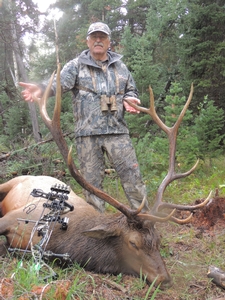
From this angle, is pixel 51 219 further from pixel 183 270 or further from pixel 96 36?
pixel 96 36

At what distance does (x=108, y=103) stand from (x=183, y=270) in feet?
7.26

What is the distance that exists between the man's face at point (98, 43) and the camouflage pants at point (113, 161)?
1.10m

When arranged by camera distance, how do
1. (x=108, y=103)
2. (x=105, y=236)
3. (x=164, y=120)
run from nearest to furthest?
(x=105, y=236) < (x=108, y=103) < (x=164, y=120)

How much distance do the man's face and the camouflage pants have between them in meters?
1.10

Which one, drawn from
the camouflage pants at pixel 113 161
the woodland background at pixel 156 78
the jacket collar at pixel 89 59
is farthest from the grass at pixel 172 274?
the jacket collar at pixel 89 59

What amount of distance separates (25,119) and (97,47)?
41.5 ft

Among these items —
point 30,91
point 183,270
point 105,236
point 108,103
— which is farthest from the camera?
point 108,103

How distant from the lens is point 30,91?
12.9 feet

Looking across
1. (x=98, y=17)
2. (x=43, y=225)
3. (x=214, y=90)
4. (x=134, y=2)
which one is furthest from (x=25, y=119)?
(x=43, y=225)

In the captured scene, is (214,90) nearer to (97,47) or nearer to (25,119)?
(97,47)

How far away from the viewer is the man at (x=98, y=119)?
4.37 meters

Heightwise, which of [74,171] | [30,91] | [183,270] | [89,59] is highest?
[89,59]

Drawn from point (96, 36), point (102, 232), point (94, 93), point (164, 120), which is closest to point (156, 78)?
point (164, 120)

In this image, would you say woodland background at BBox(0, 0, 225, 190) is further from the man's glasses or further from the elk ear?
the elk ear
